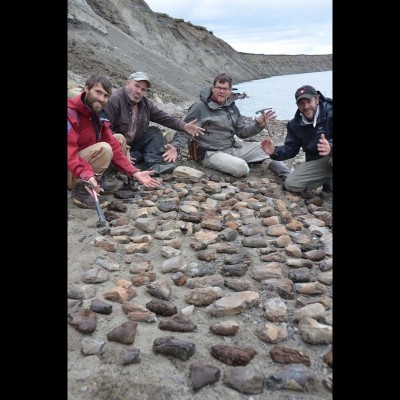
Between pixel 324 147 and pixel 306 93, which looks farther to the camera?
pixel 306 93

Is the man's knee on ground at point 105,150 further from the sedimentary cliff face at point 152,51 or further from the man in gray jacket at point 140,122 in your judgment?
the sedimentary cliff face at point 152,51

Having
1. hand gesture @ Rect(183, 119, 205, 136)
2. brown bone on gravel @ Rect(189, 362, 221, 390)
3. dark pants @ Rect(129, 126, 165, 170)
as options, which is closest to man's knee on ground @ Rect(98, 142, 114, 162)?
dark pants @ Rect(129, 126, 165, 170)

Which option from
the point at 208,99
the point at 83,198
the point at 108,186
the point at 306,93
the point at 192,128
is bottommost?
the point at 83,198

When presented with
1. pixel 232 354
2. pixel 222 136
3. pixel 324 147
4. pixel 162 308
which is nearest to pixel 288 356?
pixel 232 354

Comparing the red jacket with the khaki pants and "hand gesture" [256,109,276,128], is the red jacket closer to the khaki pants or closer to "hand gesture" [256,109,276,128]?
the khaki pants

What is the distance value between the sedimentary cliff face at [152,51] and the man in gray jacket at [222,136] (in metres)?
1.22

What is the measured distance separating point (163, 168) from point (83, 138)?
1.10m

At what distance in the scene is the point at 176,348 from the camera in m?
1.65

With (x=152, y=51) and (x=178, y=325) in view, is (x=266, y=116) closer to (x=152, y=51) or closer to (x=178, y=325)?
(x=178, y=325)

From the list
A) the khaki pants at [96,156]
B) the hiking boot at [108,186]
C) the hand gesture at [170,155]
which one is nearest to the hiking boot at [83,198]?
the khaki pants at [96,156]
